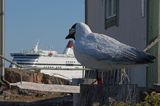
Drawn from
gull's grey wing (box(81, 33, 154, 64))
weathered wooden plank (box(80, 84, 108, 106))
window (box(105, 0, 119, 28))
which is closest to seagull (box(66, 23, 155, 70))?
gull's grey wing (box(81, 33, 154, 64))

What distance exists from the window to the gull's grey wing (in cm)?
1018

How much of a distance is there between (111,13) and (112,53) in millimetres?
11203

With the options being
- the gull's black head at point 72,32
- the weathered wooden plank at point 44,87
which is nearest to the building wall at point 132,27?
the weathered wooden plank at point 44,87

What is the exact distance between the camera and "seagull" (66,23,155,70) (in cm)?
705

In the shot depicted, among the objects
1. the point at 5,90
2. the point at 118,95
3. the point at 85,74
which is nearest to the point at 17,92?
the point at 5,90

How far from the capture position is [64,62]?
61.5 meters

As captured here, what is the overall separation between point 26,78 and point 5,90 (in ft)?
4.52

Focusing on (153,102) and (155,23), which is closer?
(153,102)

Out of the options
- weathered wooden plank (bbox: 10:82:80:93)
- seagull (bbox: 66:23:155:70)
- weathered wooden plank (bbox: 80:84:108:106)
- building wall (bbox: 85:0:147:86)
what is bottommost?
weathered wooden plank (bbox: 10:82:80:93)

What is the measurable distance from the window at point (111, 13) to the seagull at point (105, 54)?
10150 millimetres

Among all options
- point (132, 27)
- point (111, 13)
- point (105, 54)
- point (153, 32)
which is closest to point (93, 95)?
point (105, 54)

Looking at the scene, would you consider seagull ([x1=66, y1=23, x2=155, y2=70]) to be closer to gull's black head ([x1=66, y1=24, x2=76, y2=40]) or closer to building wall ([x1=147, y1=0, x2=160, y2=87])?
gull's black head ([x1=66, y1=24, x2=76, y2=40])

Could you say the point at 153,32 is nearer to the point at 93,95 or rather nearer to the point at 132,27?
the point at 132,27

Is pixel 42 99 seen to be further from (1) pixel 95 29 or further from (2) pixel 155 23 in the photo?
(1) pixel 95 29
